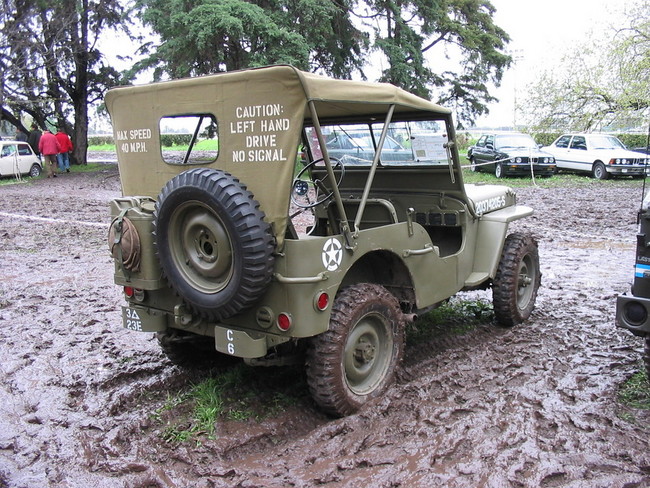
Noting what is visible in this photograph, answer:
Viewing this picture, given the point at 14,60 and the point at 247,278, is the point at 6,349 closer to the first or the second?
the point at 247,278

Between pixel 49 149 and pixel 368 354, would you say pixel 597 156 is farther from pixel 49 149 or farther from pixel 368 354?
pixel 49 149

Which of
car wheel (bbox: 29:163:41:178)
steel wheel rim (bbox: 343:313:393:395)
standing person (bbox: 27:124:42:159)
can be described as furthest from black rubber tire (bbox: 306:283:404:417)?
standing person (bbox: 27:124:42:159)

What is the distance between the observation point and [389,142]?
4.97 meters

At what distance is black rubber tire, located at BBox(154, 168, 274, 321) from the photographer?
3275 mm

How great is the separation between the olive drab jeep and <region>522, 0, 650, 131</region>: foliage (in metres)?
16.4

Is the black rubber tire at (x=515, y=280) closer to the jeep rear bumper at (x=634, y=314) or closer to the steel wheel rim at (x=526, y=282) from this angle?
the steel wheel rim at (x=526, y=282)

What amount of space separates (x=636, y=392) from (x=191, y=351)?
3.04 m

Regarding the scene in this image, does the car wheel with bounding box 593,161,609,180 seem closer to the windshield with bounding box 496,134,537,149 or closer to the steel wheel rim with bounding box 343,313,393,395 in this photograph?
the windshield with bounding box 496,134,537,149

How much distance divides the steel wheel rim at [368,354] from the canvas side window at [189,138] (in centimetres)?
140

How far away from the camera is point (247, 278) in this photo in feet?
10.8

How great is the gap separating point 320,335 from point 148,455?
1.15 meters

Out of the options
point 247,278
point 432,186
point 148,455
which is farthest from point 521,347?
point 148,455

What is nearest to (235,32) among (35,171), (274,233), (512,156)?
(512,156)

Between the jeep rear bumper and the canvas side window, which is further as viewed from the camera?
the canvas side window
